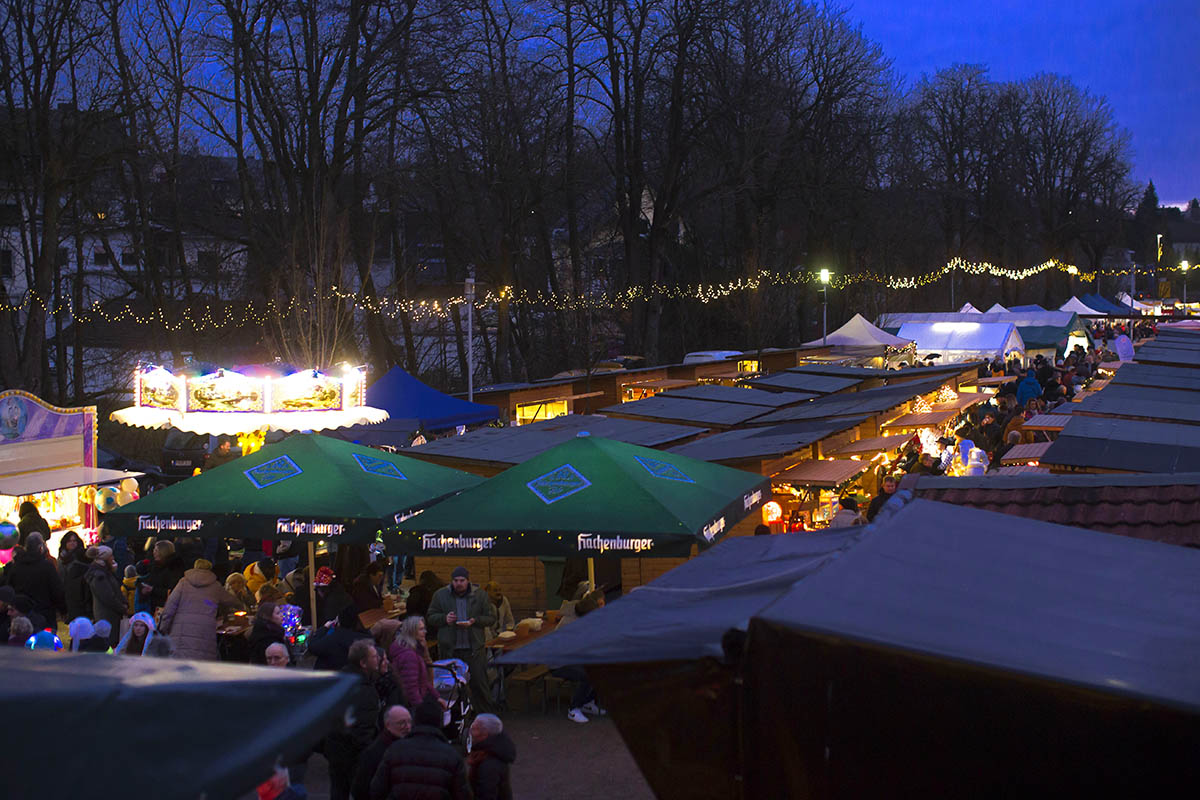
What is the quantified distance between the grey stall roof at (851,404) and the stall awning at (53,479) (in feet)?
32.5

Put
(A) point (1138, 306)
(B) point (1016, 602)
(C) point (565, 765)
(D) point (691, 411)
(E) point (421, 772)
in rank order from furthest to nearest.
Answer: (A) point (1138, 306) < (D) point (691, 411) < (C) point (565, 765) < (E) point (421, 772) < (B) point (1016, 602)

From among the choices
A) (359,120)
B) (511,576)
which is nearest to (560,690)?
(511,576)

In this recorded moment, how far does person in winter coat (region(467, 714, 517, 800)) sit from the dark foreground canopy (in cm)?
359

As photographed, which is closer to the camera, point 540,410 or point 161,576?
point 161,576

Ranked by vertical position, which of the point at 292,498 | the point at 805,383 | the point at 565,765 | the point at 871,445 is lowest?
the point at 565,765

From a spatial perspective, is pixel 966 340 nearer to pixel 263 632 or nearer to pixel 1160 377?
pixel 1160 377

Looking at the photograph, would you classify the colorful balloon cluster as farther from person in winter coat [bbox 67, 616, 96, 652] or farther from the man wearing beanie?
the man wearing beanie

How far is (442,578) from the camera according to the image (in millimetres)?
12586

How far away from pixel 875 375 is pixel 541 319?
65.6 feet

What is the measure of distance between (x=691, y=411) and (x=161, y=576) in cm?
925

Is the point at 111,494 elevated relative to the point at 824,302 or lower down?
lower down

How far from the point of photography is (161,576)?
1134cm

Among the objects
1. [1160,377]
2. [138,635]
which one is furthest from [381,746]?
[1160,377]

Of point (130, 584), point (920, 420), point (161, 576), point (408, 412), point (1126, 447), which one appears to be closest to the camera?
point (1126, 447)
